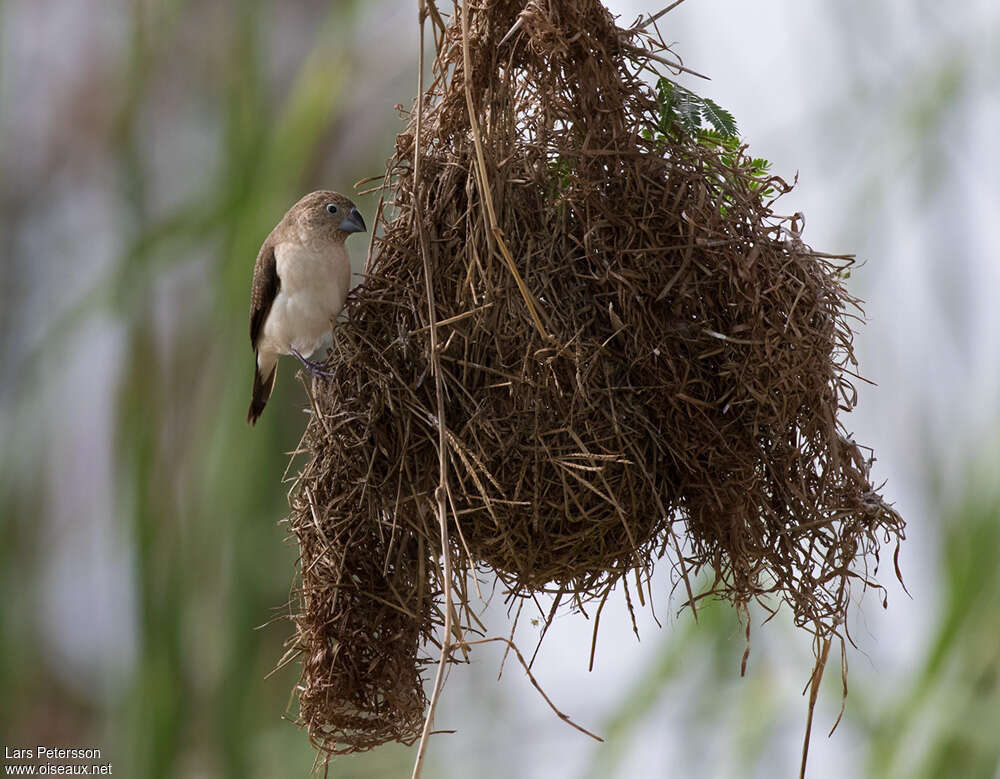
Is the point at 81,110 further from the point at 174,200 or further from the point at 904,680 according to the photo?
the point at 904,680

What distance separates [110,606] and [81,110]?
8.85 feet

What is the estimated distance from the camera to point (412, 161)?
2.03 m

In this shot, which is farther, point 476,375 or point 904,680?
point 904,680

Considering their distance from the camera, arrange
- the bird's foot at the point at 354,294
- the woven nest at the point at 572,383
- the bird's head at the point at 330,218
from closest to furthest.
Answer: the woven nest at the point at 572,383, the bird's foot at the point at 354,294, the bird's head at the point at 330,218

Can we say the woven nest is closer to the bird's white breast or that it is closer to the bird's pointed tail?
the bird's white breast

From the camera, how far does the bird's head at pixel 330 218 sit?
236cm

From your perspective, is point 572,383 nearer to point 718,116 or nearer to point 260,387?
point 718,116

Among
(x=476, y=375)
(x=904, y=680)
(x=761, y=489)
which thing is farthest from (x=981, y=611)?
(x=476, y=375)

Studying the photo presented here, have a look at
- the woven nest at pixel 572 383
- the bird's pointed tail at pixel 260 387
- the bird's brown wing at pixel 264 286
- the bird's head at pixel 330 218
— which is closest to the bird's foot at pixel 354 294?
the woven nest at pixel 572 383

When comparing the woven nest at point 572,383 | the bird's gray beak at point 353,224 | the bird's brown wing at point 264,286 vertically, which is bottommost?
the woven nest at point 572,383

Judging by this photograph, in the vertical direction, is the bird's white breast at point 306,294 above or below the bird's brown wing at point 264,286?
below

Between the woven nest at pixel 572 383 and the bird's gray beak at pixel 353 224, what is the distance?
0.37 m

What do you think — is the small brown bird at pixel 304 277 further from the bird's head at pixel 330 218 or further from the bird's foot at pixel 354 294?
the bird's foot at pixel 354 294

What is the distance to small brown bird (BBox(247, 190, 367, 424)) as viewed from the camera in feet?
7.33
